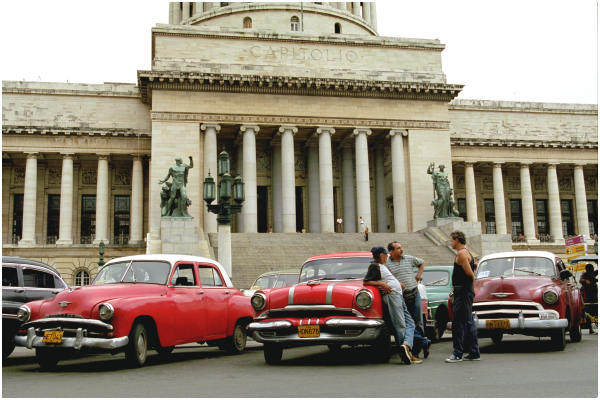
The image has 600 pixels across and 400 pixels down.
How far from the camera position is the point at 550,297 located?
11.3 m

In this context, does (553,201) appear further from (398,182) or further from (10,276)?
(10,276)

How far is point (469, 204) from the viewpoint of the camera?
150 ft

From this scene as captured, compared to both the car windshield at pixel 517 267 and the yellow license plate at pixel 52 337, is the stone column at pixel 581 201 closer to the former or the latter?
the car windshield at pixel 517 267

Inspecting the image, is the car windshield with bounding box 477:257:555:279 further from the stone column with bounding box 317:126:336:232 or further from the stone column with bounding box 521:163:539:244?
the stone column with bounding box 521:163:539:244

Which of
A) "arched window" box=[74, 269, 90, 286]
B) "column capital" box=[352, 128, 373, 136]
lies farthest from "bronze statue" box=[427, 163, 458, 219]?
"arched window" box=[74, 269, 90, 286]

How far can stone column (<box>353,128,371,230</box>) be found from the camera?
39.9 m

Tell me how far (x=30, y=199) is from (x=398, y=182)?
73.5 feet

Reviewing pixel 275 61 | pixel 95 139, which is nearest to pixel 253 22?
pixel 275 61

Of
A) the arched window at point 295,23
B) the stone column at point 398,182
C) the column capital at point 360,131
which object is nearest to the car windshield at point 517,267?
the stone column at point 398,182

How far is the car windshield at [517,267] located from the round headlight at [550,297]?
1080 millimetres

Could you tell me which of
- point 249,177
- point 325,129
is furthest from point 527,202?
point 249,177

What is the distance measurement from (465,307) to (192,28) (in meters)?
33.7

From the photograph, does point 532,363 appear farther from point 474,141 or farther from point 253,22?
point 253,22

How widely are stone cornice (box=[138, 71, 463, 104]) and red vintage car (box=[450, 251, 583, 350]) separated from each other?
91.5ft
